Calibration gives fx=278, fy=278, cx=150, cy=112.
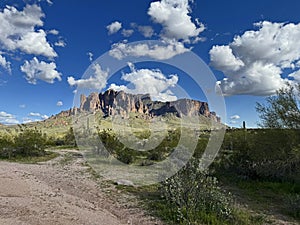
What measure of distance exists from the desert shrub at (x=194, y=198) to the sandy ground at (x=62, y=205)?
2.81 feet

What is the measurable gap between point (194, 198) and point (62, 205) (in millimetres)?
3693

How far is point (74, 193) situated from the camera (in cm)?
966

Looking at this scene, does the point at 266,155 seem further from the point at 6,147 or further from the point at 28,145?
the point at 6,147

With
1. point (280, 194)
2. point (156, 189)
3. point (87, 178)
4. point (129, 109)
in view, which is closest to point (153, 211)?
point (156, 189)

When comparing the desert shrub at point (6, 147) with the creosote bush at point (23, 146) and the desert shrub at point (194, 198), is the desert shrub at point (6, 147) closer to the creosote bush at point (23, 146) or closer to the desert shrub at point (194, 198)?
the creosote bush at point (23, 146)

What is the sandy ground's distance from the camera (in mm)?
6582

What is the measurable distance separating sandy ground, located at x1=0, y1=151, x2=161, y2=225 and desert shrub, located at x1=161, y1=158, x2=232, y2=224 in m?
0.86

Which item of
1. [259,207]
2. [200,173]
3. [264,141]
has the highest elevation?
[264,141]

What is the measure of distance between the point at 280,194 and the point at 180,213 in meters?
5.10

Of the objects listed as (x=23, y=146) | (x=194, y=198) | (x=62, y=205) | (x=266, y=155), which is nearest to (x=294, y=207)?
(x=194, y=198)

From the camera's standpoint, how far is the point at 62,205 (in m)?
7.80

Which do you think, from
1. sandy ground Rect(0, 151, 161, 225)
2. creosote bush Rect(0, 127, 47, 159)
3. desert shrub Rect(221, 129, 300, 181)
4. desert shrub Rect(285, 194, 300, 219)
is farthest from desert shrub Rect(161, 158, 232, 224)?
creosote bush Rect(0, 127, 47, 159)

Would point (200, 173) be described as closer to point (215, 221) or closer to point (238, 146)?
point (215, 221)

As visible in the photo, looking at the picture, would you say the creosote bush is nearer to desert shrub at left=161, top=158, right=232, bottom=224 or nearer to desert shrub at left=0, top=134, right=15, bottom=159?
desert shrub at left=0, top=134, right=15, bottom=159
